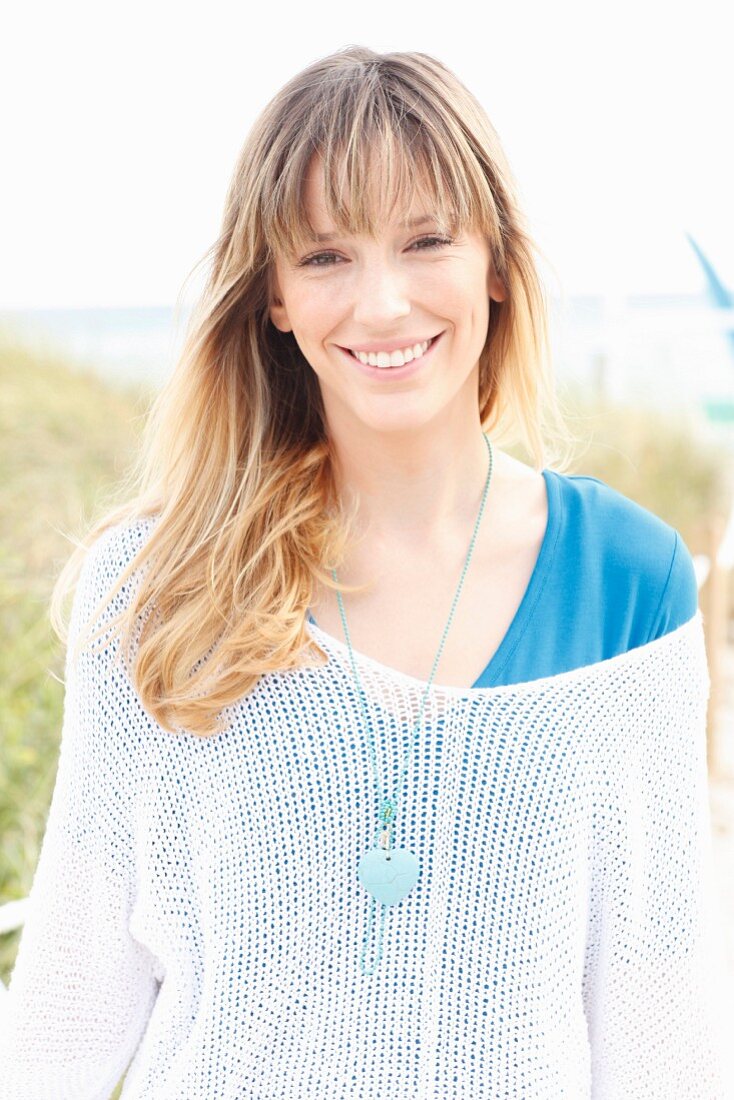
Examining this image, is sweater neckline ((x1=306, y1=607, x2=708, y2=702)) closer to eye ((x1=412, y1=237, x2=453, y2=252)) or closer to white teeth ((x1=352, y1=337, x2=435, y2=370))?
white teeth ((x1=352, y1=337, x2=435, y2=370))

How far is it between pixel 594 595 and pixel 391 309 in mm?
433

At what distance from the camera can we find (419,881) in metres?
1.39

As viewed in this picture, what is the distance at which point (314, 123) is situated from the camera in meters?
1.38

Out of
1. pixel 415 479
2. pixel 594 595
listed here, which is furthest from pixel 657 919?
pixel 415 479

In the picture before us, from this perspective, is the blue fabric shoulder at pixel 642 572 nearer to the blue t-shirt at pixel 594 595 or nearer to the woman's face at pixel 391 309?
the blue t-shirt at pixel 594 595

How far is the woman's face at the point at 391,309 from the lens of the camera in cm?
137

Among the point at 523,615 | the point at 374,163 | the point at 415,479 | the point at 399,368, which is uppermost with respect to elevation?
the point at 374,163

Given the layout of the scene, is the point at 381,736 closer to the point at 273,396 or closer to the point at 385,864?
the point at 385,864

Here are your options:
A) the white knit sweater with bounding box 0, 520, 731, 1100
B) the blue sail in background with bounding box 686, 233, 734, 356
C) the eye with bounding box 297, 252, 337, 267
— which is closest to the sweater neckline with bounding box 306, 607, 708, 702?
the white knit sweater with bounding box 0, 520, 731, 1100

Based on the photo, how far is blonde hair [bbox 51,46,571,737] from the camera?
1.37 m

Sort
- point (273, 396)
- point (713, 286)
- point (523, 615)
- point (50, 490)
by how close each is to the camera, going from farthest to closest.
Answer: point (713, 286) < point (50, 490) < point (273, 396) < point (523, 615)

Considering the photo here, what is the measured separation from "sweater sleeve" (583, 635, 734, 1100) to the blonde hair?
419 mm

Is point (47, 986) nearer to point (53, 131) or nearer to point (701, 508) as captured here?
point (701, 508)

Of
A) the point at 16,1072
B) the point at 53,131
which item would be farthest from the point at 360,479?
the point at 53,131
